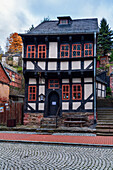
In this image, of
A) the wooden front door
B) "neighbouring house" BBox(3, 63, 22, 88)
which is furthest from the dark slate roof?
"neighbouring house" BBox(3, 63, 22, 88)

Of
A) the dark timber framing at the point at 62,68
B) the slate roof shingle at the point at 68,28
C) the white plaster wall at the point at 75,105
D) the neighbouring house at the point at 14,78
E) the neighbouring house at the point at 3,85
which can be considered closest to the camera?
the dark timber framing at the point at 62,68

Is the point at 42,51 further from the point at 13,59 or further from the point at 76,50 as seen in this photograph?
the point at 13,59

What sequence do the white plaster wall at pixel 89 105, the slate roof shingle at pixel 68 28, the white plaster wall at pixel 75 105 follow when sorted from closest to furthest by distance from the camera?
1. the white plaster wall at pixel 89 105
2. the white plaster wall at pixel 75 105
3. the slate roof shingle at pixel 68 28

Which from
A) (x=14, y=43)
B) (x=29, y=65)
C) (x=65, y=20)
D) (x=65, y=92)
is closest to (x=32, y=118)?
(x=65, y=92)

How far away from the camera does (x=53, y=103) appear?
1667 cm

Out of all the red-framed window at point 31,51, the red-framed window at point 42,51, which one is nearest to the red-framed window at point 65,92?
the red-framed window at point 42,51

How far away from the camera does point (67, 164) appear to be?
20.1ft

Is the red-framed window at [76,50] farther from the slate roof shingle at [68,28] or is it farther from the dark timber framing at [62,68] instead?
the slate roof shingle at [68,28]

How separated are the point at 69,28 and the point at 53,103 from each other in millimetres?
7473

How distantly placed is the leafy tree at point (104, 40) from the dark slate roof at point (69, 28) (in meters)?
25.5

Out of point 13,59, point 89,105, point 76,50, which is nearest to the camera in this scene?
point 89,105

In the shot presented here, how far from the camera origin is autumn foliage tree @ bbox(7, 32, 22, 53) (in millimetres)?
59938

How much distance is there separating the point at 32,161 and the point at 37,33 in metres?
12.6

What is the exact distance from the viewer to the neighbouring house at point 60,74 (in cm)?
1575
